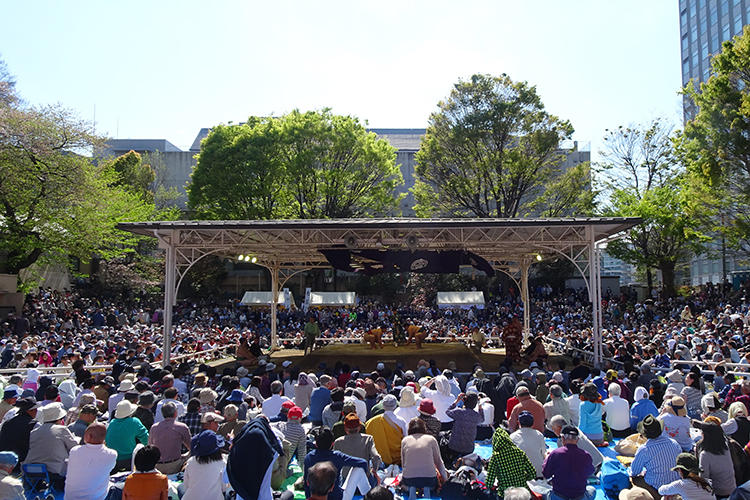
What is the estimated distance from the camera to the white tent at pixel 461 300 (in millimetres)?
33188

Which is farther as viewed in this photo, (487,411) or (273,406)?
(487,411)

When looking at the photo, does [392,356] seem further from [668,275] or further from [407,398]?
[668,275]

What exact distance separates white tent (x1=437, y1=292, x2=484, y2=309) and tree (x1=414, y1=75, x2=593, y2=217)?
5.30m

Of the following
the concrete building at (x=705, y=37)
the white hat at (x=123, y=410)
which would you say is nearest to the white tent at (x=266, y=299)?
the white hat at (x=123, y=410)

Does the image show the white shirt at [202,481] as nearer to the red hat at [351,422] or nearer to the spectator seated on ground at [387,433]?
the red hat at [351,422]

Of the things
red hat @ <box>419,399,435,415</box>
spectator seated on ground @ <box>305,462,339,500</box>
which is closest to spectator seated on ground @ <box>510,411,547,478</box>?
red hat @ <box>419,399,435,415</box>

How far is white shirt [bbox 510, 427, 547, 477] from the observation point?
6.29 metres

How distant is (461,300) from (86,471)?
29.4 metres

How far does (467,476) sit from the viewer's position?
589 cm

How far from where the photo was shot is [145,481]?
185 inches

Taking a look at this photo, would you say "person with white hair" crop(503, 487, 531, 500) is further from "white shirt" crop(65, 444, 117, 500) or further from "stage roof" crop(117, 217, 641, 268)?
"stage roof" crop(117, 217, 641, 268)

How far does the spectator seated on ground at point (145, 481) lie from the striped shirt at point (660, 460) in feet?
16.3

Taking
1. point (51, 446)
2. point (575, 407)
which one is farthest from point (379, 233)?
point (51, 446)

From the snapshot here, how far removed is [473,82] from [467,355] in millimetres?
20128
